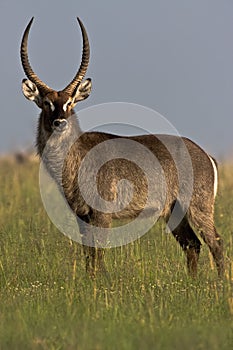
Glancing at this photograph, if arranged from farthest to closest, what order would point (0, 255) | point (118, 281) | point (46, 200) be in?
point (46, 200)
point (0, 255)
point (118, 281)

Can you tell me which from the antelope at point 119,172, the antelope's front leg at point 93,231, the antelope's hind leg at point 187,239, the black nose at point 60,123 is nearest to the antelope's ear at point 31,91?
the antelope at point 119,172

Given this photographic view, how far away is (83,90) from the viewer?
9016 millimetres

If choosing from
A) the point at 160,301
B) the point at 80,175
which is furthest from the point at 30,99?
the point at 160,301

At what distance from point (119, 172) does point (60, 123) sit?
92 centimetres

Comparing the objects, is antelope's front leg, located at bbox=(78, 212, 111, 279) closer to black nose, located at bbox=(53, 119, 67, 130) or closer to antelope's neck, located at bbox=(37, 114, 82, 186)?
antelope's neck, located at bbox=(37, 114, 82, 186)

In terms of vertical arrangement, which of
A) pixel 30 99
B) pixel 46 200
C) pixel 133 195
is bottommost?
pixel 46 200

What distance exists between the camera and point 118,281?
24.1 feet

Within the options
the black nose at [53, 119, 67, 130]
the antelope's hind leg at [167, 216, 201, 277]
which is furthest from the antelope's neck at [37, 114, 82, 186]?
the antelope's hind leg at [167, 216, 201, 277]

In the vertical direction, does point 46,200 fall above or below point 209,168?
below

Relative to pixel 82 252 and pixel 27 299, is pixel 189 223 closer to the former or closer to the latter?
pixel 82 252

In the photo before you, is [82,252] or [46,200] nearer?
[82,252]

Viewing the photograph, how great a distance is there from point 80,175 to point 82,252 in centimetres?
81

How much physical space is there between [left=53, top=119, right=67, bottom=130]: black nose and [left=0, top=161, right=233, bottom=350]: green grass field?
123 cm

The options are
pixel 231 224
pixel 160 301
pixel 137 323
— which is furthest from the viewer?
pixel 231 224
